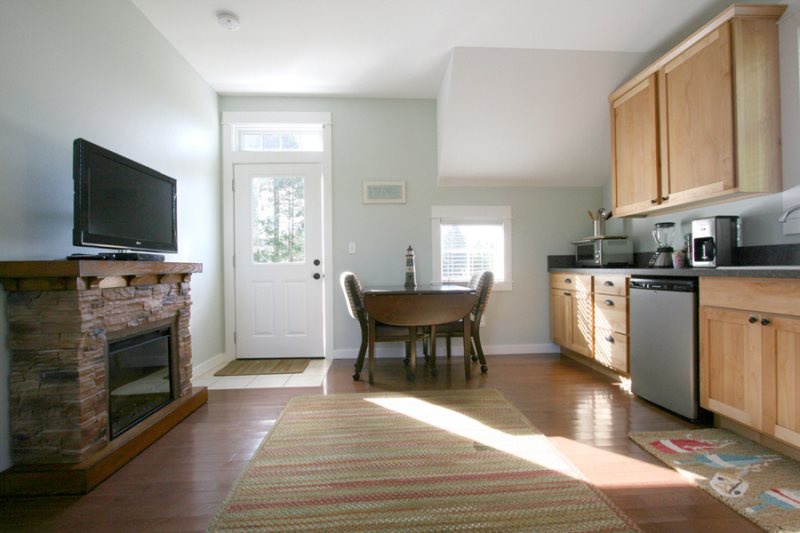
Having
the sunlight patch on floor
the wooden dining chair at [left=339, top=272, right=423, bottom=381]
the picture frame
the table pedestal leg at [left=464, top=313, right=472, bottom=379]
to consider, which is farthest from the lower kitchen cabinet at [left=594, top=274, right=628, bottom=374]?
the picture frame

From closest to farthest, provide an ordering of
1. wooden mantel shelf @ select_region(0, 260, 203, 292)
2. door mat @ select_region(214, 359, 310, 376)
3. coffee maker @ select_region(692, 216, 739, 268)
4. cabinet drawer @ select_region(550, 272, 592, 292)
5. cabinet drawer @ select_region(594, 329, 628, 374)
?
wooden mantel shelf @ select_region(0, 260, 203, 292), coffee maker @ select_region(692, 216, 739, 268), cabinet drawer @ select_region(594, 329, 628, 374), cabinet drawer @ select_region(550, 272, 592, 292), door mat @ select_region(214, 359, 310, 376)

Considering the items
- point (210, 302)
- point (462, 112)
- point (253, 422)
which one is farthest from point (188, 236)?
point (462, 112)

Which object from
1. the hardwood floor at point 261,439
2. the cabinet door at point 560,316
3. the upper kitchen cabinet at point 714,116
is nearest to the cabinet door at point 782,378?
the hardwood floor at point 261,439

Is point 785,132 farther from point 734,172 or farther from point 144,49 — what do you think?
point 144,49

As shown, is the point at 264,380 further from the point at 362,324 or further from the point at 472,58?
the point at 472,58

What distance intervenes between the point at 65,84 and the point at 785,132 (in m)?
3.67

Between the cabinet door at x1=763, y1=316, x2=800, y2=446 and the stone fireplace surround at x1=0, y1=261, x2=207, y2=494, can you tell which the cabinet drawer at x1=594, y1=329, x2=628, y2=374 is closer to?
the cabinet door at x1=763, y1=316, x2=800, y2=446

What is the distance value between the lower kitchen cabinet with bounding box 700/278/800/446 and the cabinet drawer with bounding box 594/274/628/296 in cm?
61

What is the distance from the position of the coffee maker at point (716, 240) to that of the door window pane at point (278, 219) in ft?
10.1

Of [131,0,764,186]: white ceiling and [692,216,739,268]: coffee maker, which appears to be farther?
[131,0,764,186]: white ceiling

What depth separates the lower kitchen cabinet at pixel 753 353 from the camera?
1.45 m

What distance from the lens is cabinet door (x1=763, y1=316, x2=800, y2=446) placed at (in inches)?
56.3

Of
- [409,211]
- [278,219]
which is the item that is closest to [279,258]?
[278,219]

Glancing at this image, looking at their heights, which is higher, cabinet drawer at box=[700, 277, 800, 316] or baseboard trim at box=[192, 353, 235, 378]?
cabinet drawer at box=[700, 277, 800, 316]
